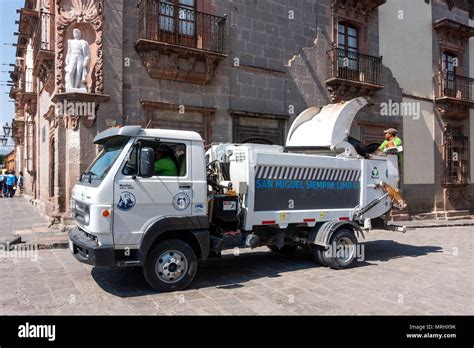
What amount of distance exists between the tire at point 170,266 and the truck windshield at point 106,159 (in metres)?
1.32

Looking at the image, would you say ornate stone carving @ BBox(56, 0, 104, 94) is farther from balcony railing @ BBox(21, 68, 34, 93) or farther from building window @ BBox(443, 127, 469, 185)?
building window @ BBox(443, 127, 469, 185)

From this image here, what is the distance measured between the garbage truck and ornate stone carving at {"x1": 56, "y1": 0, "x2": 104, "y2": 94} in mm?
5350

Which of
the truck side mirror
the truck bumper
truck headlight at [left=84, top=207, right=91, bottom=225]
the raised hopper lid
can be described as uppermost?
the raised hopper lid

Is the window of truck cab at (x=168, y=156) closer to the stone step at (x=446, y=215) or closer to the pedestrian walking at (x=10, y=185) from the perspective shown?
the stone step at (x=446, y=215)

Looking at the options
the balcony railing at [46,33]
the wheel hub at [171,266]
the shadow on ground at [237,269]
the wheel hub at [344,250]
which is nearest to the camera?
the wheel hub at [171,266]

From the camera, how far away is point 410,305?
523 cm

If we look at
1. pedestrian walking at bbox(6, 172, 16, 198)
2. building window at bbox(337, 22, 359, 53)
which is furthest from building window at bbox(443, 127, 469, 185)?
pedestrian walking at bbox(6, 172, 16, 198)

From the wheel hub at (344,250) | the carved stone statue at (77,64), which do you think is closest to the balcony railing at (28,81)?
the carved stone statue at (77,64)

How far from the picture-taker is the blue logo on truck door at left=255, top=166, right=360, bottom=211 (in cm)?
682

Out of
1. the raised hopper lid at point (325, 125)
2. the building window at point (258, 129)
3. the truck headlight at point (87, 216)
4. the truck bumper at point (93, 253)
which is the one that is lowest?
the truck bumper at point (93, 253)

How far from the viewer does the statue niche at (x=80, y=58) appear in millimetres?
10672

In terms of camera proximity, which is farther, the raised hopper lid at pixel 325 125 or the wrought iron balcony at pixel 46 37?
the wrought iron balcony at pixel 46 37
